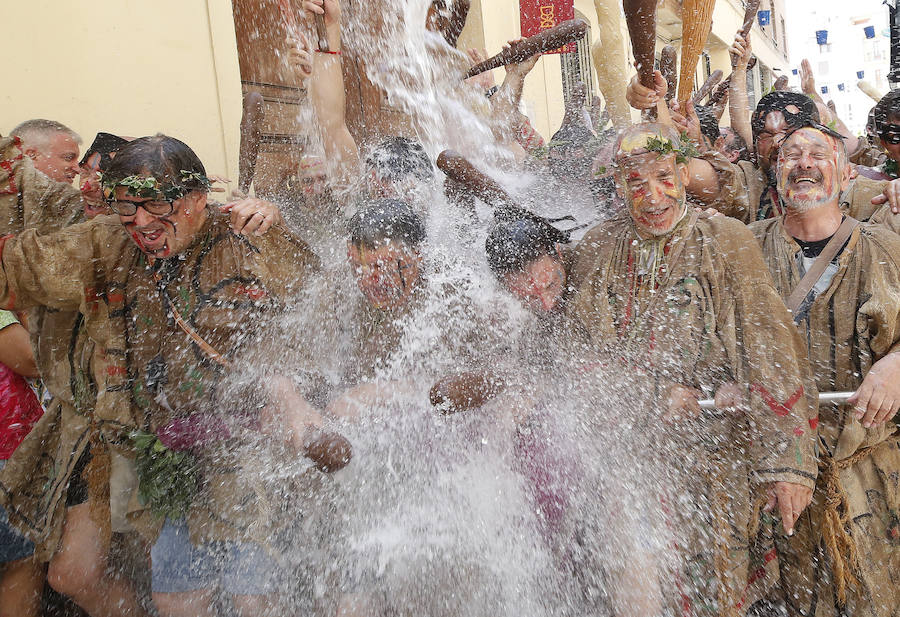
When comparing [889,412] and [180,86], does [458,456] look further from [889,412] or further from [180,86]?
[180,86]

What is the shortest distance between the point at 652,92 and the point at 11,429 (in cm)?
324

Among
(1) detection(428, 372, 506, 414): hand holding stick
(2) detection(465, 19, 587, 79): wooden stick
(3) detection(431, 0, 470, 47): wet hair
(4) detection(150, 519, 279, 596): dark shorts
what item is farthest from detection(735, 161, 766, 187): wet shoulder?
(4) detection(150, 519, 279, 596): dark shorts

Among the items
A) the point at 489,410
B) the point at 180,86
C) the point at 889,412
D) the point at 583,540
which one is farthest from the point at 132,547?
the point at 180,86

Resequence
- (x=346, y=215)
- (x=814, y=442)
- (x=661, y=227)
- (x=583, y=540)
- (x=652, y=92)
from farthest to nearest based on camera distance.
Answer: (x=346, y=215), (x=652, y=92), (x=661, y=227), (x=583, y=540), (x=814, y=442)

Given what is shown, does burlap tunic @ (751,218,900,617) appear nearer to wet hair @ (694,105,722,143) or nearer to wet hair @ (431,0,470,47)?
wet hair @ (694,105,722,143)

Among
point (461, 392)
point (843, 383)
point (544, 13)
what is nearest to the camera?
point (461, 392)

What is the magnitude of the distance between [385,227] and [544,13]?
6.38m

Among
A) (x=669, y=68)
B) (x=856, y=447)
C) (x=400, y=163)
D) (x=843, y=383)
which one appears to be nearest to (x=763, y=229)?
(x=843, y=383)

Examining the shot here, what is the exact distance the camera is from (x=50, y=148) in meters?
3.35

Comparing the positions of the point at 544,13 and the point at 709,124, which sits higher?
the point at 544,13

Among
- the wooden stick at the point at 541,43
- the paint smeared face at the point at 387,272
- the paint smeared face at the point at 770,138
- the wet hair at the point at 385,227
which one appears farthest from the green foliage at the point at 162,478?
the paint smeared face at the point at 770,138

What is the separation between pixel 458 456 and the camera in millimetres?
2836

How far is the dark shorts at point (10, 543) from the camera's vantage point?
279 centimetres

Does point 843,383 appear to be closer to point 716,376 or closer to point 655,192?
point 716,376
